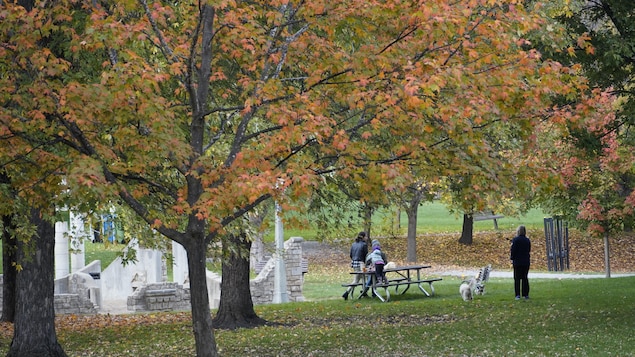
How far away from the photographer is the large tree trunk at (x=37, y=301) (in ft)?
43.8

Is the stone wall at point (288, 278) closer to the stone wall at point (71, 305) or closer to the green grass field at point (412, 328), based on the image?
the green grass field at point (412, 328)

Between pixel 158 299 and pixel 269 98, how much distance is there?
15468 millimetres

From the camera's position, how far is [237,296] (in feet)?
59.9

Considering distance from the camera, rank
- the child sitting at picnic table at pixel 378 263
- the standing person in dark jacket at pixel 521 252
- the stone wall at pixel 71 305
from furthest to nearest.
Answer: the stone wall at pixel 71 305
the child sitting at picnic table at pixel 378 263
the standing person in dark jacket at pixel 521 252

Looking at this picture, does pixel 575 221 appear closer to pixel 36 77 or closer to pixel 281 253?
pixel 281 253

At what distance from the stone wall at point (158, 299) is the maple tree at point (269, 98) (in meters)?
13.7

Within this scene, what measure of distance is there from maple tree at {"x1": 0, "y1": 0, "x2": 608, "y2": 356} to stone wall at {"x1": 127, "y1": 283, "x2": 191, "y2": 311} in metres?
13.7

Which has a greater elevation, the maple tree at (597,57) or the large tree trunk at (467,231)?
the maple tree at (597,57)

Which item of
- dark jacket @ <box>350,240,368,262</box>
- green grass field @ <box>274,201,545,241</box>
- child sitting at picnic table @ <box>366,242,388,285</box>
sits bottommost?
child sitting at picnic table @ <box>366,242,388,285</box>

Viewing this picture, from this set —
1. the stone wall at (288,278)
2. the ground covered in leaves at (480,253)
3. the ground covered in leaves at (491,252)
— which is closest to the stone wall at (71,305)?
the stone wall at (288,278)

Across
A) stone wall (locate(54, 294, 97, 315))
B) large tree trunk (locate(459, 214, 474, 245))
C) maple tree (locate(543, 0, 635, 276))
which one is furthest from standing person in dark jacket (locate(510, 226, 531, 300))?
large tree trunk (locate(459, 214, 474, 245))

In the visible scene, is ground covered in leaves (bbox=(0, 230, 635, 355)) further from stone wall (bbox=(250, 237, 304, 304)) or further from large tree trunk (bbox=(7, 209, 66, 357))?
large tree trunk (bbox=(7, 209, 66, 357))

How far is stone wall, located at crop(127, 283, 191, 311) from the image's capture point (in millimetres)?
24391

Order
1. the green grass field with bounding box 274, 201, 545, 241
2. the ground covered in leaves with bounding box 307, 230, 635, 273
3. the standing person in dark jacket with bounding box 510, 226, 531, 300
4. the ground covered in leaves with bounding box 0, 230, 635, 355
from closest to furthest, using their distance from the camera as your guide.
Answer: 1. the standing person in dark jacket with bounding box 510, 226, 531, 300
2. the ground covered in leaves with bounding box 0, 230, 635, 355
3. the ground covered in leaves with bounding box 307, 230, 635, 273
4. the green grass field with bounding box 274, 201, 545, 241
